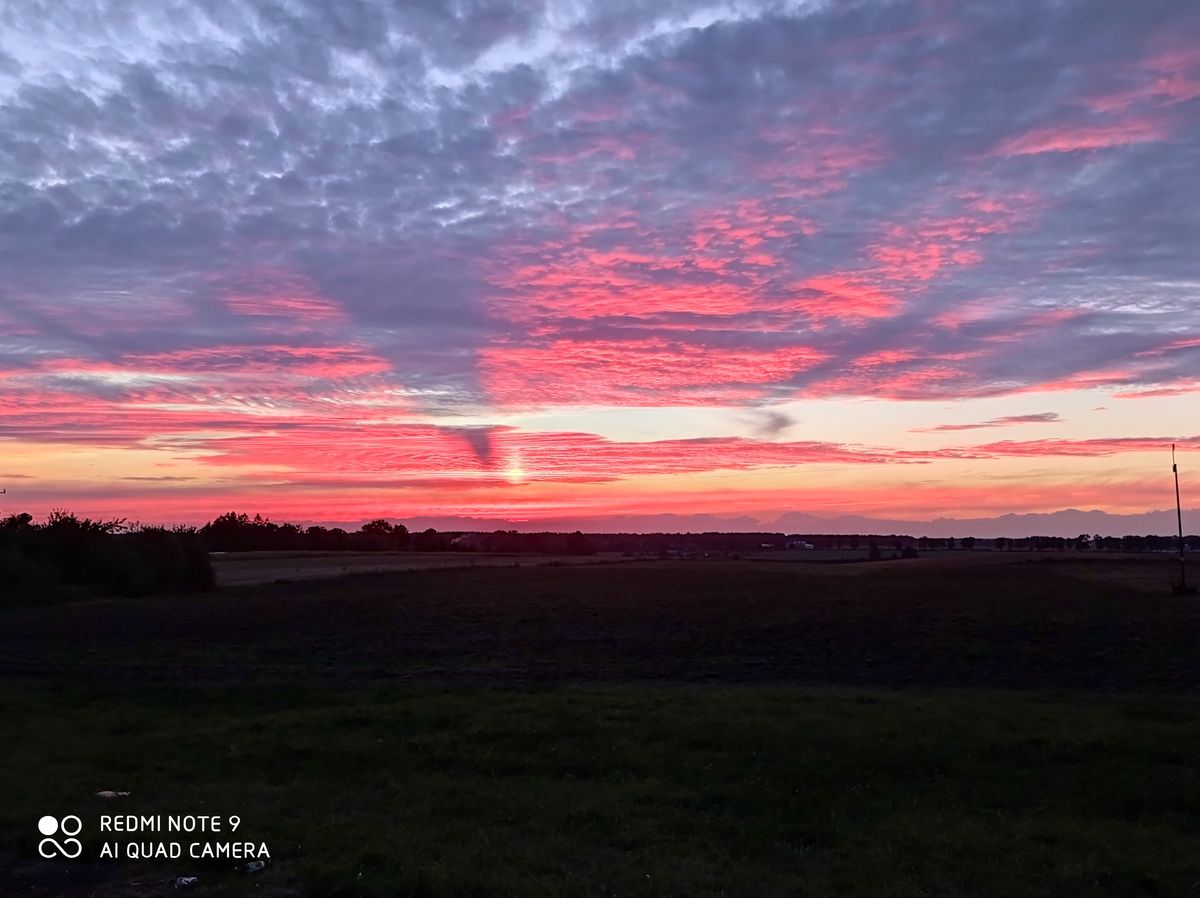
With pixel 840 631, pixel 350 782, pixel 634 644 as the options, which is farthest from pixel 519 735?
pixel 840 631

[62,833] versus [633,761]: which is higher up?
[62,833]

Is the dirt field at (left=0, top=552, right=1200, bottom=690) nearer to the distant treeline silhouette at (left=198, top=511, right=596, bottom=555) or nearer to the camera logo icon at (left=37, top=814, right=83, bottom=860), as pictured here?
the camera logo icon at (left=37, top=814, right=83, bottom=860)

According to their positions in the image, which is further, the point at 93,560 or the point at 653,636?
the point at 93,560

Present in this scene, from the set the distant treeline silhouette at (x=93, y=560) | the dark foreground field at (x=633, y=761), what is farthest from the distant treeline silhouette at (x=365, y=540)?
the dark foreground field at (x=633, y=761)

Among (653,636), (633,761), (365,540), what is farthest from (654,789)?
(365,540)

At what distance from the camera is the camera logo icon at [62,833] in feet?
32.3

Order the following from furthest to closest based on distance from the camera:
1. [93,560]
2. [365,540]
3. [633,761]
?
[365,540]
[93,560]
[633,761]

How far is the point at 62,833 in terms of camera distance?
33.9 ft

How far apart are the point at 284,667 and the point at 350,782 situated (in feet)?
46.7

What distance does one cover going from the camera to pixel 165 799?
12.0 m

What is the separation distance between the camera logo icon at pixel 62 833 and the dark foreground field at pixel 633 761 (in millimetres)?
115

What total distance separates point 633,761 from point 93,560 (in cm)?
5638

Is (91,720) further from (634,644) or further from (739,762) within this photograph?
(634,644)

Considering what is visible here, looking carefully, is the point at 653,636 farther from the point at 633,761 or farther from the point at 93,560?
the point at 93,560
